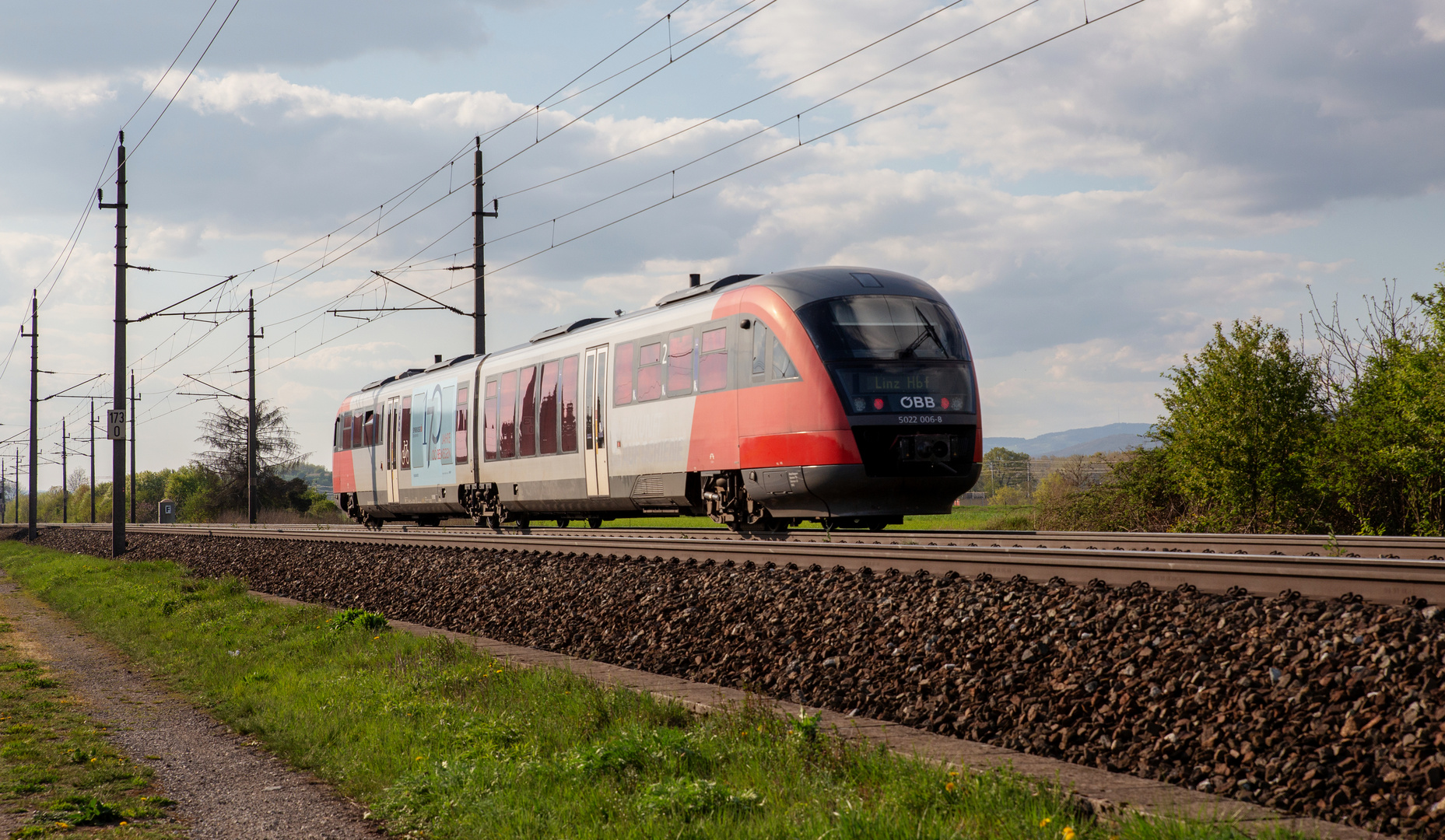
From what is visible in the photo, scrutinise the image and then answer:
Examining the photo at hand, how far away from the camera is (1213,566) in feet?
21.7

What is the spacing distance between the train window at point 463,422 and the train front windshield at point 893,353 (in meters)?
10.6

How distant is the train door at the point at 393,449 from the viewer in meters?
25.9

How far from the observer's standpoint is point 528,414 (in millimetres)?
19453

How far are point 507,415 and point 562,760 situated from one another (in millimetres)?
14967

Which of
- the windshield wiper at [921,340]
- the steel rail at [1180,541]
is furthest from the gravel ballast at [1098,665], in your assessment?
the windshield wiper at [921,340]

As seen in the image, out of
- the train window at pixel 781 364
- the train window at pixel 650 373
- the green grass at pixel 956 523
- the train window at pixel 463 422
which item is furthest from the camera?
the green grass at pixel 956 523

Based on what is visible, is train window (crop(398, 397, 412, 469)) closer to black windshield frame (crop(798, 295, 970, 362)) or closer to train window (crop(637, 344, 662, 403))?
train window (crop(637, 344, 662, 403))

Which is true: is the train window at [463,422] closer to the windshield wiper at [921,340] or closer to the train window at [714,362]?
the train window at [714,362]

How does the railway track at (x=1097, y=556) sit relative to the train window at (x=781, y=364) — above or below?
below

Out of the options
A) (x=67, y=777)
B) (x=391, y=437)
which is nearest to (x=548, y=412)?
(x=391, y=437)

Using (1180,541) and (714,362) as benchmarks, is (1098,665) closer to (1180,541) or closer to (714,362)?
(1180,541)

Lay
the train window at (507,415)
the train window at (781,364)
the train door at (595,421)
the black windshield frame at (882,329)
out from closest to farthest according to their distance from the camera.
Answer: the black windshield frame at (882,329), the train window at (781,364), the train door at (595,421), the train window at (507,415)

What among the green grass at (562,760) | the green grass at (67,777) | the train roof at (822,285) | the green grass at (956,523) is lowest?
the green grass at (67,777)

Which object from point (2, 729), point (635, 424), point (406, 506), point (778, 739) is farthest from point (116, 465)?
point (778, 739)
